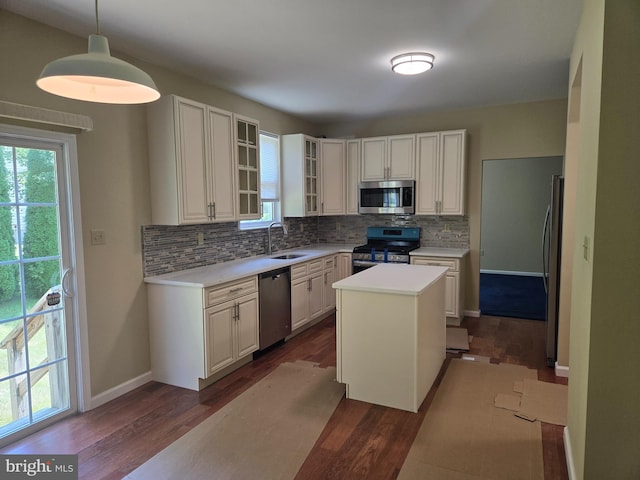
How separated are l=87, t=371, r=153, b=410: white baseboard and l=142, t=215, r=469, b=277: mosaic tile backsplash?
33.0 inches

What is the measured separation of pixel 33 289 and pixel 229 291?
133 cm

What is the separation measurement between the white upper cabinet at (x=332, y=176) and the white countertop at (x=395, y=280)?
2053mm

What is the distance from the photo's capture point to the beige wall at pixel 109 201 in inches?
99.6

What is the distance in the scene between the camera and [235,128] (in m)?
3.77

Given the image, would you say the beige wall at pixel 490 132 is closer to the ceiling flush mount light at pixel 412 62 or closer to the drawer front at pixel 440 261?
the drawer front at pixel 440 261

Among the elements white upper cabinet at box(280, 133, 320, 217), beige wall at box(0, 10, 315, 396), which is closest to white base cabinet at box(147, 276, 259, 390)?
beige wall at box(0, 10, 315, 396)

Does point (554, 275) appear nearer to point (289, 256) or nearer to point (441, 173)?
point (441, 173)

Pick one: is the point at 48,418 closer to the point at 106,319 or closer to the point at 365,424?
the point at 106,319

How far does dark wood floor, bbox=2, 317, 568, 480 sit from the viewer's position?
7.34 ft

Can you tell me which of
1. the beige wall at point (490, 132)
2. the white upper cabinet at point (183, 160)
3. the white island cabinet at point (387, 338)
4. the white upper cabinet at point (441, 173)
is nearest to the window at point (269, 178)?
the white upper cabinet at point (183, 160)

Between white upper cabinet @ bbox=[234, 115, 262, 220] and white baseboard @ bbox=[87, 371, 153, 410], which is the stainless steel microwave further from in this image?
white baseboard @ bbox=[87, 371, 153, 410]

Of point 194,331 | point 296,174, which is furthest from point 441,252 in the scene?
point 194,331

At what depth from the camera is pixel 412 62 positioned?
3.21 meters

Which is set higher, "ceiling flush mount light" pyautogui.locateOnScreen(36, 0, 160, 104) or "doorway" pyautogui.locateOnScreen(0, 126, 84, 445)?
"ceiling flush mount light" pyautogui.locateOnScreen(36, 0, 160, 104)
